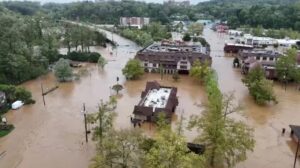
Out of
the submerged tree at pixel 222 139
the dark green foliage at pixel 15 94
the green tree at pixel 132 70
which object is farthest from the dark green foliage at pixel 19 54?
the submerged tree at pixel 222 139

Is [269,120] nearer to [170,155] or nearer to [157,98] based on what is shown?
[157,98]

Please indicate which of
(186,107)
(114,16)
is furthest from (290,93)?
(114,16)

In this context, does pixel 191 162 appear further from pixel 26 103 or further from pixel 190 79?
pixel 190 79

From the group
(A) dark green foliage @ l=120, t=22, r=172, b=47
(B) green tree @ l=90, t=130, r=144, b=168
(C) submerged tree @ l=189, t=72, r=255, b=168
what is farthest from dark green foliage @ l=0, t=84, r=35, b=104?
(A) dark green foliage @ l=120, t=22, r=172, b=47

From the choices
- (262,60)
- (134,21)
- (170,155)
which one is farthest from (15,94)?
(134,21)

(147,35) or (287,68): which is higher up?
(147,35)

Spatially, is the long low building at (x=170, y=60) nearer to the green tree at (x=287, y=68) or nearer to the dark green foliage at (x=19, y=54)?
the green tree at (x=287, y=68)
